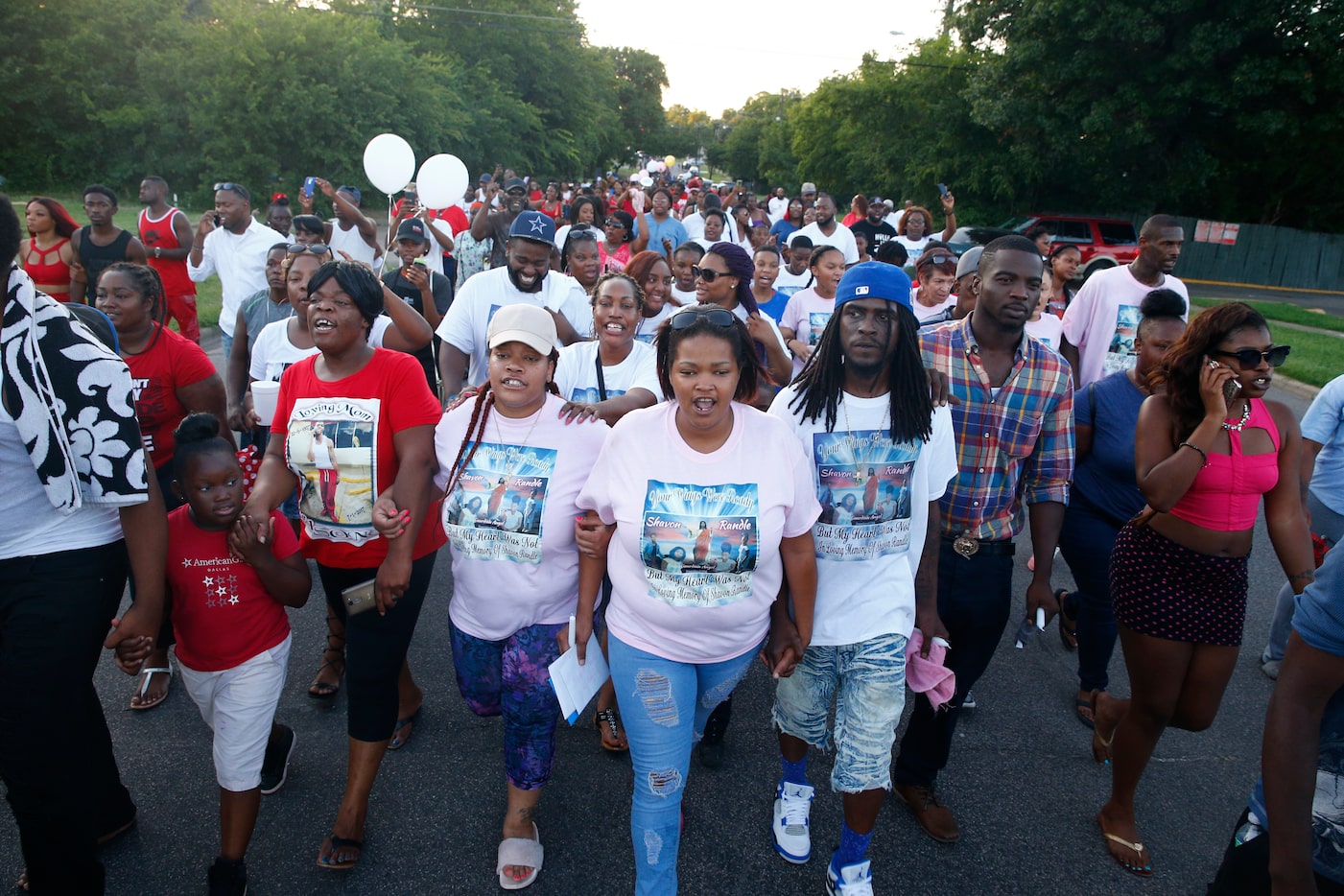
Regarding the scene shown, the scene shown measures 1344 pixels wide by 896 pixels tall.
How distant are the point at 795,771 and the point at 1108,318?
3.67 meters

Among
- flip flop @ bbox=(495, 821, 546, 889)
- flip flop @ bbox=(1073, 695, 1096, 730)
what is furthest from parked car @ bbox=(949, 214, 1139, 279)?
flip flop @ bbox=(495, 821, 546, 889)

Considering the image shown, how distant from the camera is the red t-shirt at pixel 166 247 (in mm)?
7461

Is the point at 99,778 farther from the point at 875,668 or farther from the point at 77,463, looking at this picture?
the point at 875,668

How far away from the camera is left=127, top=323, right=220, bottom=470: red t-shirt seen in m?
3.67

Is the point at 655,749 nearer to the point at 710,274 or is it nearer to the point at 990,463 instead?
the point at 990,463

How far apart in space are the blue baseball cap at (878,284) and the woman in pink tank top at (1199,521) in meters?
1.14

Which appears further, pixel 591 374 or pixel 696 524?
pixel 591 374

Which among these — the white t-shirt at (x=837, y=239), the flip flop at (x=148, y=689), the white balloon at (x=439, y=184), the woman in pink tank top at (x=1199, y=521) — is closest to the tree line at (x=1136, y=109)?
the white t-shirt at (x=837, y=239)

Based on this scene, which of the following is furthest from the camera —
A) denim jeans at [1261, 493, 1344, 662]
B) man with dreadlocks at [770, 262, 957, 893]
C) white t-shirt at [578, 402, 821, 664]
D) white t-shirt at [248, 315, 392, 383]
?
white t-shirt at [248, 315, 392, 383]

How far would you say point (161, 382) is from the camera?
146 inches

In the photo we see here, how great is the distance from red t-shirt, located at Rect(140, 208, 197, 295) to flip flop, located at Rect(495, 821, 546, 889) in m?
6.52

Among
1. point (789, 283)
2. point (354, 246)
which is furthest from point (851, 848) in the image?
point (354, 246)

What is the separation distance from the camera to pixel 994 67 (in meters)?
24.8

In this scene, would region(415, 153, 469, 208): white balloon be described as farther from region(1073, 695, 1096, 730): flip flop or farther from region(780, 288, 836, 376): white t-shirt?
region(1073, 695, 1096, 730): flip flop
